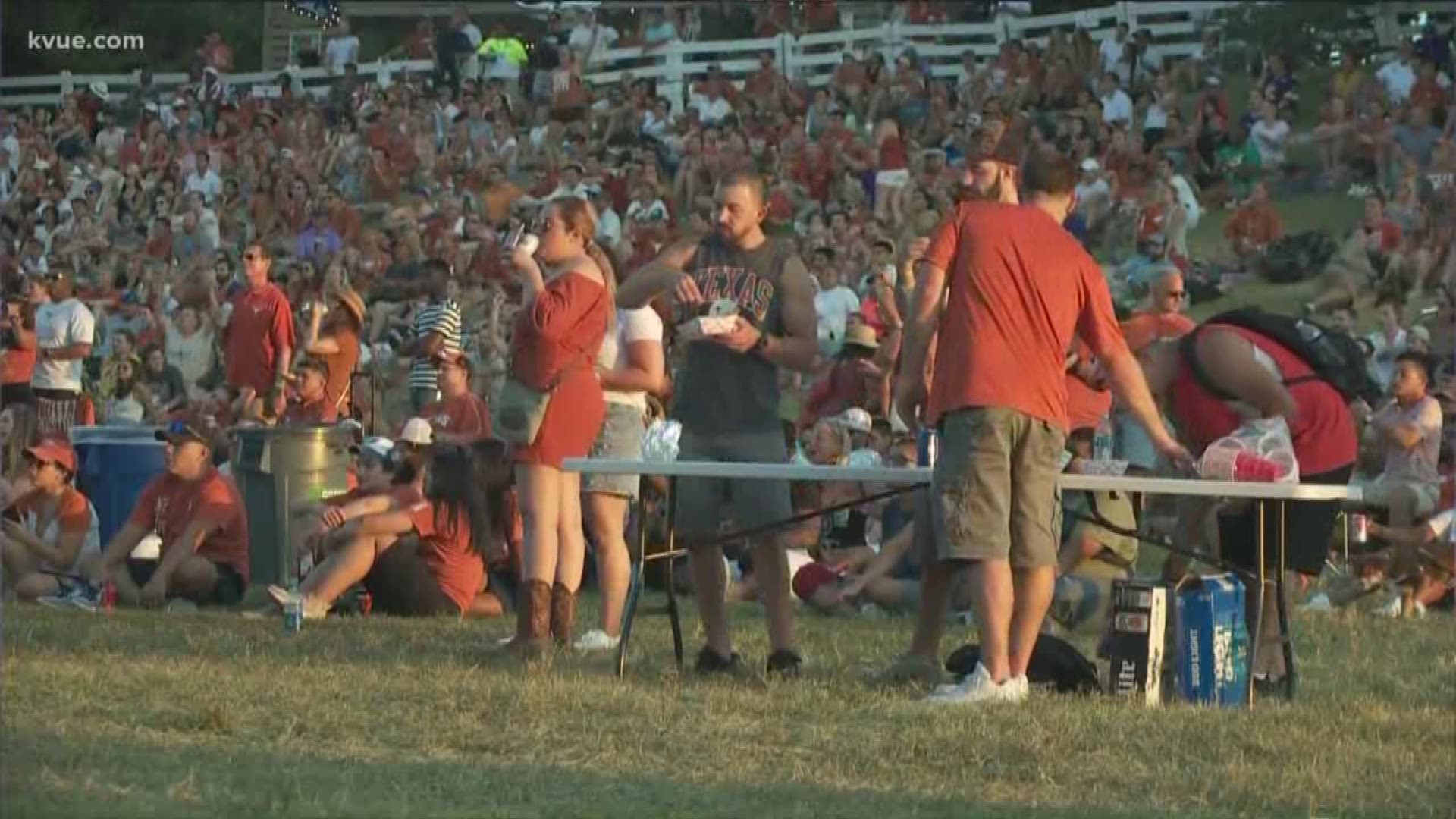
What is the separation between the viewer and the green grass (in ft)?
21.4

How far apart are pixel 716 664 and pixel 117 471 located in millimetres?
5969

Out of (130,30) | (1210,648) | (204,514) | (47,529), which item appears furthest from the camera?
(130,30)

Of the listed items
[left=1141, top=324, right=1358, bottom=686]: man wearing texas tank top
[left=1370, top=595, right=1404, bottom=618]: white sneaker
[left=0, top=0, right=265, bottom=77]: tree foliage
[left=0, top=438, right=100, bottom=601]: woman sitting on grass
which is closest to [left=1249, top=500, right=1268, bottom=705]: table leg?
[left=1141, top=324, right=1358, bottom=686]: man wearing texas tank top

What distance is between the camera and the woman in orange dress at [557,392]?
9.66m

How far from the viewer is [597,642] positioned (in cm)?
1006

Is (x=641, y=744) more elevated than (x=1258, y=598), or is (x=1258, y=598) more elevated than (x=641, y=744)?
(x=1258, y=598)

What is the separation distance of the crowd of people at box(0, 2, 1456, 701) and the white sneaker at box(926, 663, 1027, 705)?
0.05ft

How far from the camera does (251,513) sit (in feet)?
43.2

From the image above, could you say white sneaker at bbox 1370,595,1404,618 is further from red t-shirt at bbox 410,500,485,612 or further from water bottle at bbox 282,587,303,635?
water bottle at bbox 282,587,303,635


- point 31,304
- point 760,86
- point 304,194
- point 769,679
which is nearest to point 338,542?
point 769,679

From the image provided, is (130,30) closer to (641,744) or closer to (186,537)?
(186,537)

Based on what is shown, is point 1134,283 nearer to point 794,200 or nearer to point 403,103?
point 794,200

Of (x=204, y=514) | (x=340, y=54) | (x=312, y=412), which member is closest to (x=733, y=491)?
(x=204, y=514)

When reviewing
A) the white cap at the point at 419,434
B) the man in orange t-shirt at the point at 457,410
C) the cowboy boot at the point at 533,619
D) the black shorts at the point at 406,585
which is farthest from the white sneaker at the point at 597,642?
the white cap at the point at 419,434
